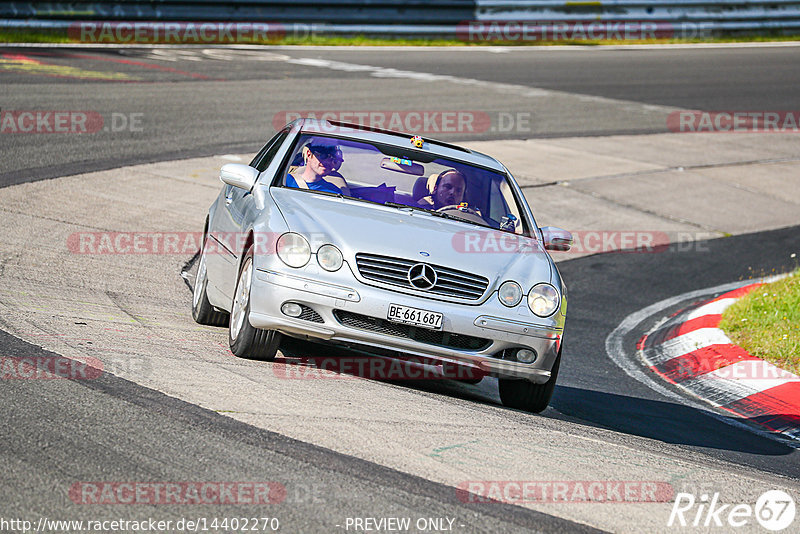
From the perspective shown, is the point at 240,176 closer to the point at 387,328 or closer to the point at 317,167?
the point at 317,167

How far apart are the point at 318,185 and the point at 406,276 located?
52.6 inches

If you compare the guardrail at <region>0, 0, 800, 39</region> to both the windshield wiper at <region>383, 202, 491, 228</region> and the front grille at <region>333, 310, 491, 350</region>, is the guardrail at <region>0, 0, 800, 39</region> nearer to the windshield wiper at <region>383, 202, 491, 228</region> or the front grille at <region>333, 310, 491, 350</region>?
the windshield wiper at <region>383, 202, 491, 228</region>

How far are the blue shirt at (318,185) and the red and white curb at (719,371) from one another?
3199 millimetres

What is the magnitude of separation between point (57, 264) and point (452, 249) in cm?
376

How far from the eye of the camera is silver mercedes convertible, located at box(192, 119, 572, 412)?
6172 millimetres

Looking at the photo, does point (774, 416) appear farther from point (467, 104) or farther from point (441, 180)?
point (467, 104)

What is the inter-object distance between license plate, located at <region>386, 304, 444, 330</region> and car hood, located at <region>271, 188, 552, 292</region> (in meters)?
0.30

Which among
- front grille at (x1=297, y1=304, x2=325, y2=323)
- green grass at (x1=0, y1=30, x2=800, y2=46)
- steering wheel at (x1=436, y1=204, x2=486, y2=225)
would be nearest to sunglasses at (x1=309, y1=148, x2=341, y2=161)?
steering wheel at (x1=436, y1=204, x2=486, y2=225)

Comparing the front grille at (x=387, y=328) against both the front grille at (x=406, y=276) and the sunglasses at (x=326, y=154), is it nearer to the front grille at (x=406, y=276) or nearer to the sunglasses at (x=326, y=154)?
the front grille at (x=406, y=276)

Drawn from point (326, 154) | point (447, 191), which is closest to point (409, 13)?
point (326, 154)

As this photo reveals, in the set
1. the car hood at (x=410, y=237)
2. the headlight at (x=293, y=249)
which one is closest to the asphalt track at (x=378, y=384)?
the car hood at (x=410, y=237)

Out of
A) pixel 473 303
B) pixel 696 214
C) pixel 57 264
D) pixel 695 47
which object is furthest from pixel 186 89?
pixel 695 47

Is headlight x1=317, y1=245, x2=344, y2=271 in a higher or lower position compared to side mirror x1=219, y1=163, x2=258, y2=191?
lower

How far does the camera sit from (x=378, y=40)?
29.8m
